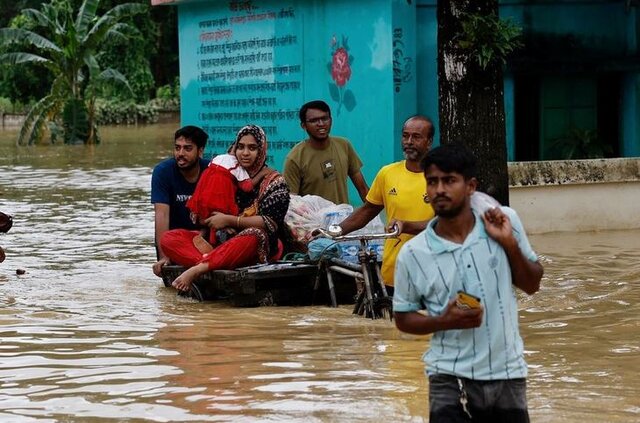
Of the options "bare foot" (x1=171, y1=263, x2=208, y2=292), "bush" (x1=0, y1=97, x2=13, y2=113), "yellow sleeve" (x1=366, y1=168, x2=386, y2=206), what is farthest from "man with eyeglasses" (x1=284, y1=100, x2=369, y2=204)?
"bush" (x1=0, y1=97, x2=13, y2=113)

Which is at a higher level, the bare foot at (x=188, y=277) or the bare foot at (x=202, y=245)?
the bare foot at (x=202, y=245)

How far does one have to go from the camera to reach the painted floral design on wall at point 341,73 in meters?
16.0

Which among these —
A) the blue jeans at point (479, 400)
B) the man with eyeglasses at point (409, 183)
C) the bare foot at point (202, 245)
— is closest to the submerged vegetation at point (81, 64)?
the bare foot at point (202, 245)

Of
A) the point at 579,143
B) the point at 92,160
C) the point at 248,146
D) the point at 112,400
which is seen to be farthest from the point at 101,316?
the point at 92,160

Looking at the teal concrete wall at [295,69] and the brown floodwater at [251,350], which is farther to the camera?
the teal concrete wall at [295,69]

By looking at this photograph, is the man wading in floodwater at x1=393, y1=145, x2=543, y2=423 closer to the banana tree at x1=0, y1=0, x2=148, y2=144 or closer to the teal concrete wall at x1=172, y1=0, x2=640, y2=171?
the teal concrete wall at x1=172, y1=0, x2=640, y2=171

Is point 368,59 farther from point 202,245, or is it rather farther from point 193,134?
point 202,245

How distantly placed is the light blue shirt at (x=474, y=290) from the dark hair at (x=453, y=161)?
18 cm

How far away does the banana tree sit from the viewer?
36.4m

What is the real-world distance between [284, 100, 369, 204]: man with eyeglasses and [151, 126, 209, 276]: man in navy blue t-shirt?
749 mm

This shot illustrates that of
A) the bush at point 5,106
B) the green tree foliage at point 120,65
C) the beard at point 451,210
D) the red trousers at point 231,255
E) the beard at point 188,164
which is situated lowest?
the red trousers at point 231,255

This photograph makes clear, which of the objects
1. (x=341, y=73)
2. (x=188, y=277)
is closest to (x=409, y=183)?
(x=188, y=277)

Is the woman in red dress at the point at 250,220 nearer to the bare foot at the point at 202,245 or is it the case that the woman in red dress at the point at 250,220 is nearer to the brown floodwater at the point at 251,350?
the bare foot at the point at 202,245

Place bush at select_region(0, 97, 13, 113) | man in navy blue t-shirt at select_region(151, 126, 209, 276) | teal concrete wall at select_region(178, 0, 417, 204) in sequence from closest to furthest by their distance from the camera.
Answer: man in navy blue t-shirt at select_region(151, 126, 209, 276), teal concrete wall at select_region(178, 0, 417, 204), bush at select_region(0, 97, 13, 113)
